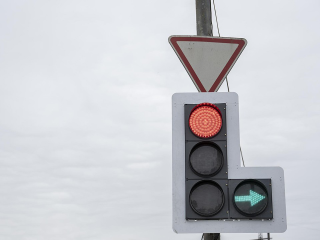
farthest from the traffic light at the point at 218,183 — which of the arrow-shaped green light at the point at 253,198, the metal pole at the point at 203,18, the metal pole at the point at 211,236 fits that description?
the metal pole at the point at 203,18

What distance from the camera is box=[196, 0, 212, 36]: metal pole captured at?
445cm

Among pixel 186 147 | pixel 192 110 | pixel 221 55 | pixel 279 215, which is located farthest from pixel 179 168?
pixel 221 55

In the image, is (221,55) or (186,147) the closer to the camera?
(186,147)

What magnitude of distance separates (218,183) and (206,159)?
20 centimetres

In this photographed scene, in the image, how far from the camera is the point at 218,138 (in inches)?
134

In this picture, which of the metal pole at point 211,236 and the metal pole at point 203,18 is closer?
the metal pole at point 211,236

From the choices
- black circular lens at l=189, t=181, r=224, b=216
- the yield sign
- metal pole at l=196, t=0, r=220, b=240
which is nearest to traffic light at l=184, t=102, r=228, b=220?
black circular lens at l=189, t=181, r=224, b=216

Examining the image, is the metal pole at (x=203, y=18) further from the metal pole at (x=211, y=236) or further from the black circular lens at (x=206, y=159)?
the metal pole at (x=211, y=236)

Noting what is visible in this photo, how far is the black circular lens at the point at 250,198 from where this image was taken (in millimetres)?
3275

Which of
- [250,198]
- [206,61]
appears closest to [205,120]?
[250,198]

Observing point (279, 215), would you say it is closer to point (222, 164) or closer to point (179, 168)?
point (222, 164)

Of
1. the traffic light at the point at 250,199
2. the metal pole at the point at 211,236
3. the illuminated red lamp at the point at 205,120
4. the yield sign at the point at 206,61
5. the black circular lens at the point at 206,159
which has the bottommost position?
the metal pole at the point at 211,236

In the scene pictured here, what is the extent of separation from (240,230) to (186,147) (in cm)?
71

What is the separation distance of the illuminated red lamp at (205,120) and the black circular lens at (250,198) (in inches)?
17.5
